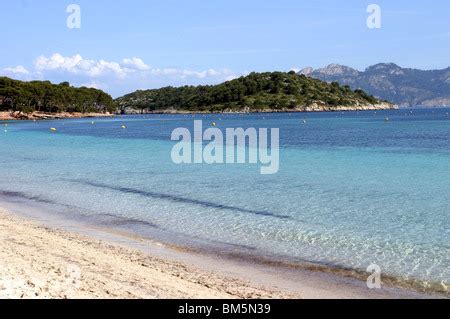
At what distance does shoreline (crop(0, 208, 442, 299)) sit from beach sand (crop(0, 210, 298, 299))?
0.02 m

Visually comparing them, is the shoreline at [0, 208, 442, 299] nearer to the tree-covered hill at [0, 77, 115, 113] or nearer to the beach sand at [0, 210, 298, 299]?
the beach sand at [0, 210, 298, 299]

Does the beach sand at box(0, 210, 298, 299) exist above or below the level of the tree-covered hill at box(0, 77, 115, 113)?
below

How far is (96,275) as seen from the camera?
37.4 ft

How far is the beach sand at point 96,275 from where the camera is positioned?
1002 centimetres

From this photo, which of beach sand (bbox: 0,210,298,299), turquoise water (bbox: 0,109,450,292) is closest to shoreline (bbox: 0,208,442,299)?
beach sand (bbox: 0,210,298,299)

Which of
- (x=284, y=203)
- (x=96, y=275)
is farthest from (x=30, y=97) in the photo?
(x=96, y=275)

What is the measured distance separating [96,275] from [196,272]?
2.52m

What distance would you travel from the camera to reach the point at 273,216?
64.1 ft

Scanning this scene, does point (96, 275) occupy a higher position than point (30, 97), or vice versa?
point (30, 97)

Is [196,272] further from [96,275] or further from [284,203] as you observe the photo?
[284,203]

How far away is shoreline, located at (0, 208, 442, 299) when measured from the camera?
10844 mm

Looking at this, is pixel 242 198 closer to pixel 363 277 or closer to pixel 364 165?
pixel 363 277
